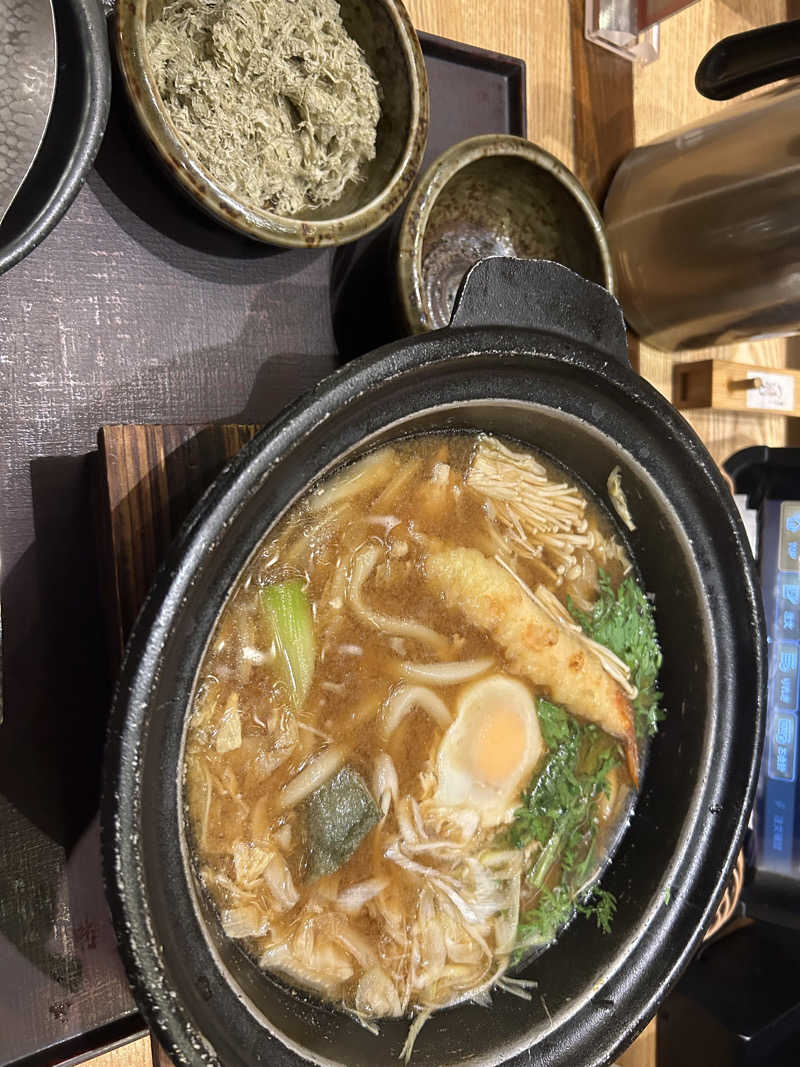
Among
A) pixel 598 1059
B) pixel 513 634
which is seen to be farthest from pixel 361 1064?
pixel 513 634

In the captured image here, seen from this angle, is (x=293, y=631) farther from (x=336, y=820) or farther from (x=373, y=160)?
(x=373, y=160)

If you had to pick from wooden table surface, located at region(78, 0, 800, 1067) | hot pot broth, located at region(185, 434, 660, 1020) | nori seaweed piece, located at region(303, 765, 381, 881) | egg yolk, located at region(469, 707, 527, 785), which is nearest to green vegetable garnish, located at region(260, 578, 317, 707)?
hot pot broth, located at region(185, 434, 660, 1020)

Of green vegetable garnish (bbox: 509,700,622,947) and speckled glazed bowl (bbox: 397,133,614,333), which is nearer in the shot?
green vegetable garnish (bbox: 509,700,622,947)

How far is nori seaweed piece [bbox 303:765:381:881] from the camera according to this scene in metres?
1.57

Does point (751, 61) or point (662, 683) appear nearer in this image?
point (751, 61)

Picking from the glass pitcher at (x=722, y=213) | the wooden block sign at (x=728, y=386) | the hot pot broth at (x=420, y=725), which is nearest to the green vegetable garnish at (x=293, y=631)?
the hot pot broth at (x=420, y=725)

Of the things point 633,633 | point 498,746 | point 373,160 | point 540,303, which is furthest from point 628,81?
point 498,746

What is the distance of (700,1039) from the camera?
256 centimetres

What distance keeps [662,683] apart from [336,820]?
90 centimetres

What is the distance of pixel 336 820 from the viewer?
5.23ft

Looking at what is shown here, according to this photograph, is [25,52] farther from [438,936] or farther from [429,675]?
[438,936]

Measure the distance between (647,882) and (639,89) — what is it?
2355mm

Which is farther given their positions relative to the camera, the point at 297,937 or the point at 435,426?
the point at 435,426

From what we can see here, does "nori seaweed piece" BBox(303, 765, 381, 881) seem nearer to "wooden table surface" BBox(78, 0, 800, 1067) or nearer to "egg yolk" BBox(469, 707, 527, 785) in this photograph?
"egg yolk" BBox(469, 707, 527, 785)
